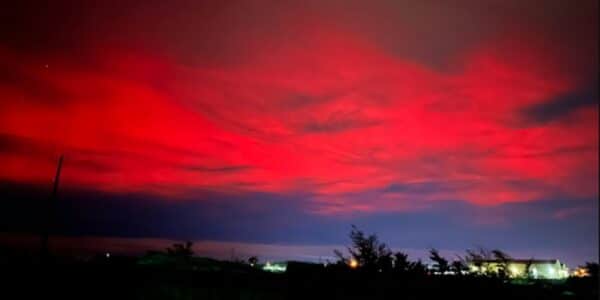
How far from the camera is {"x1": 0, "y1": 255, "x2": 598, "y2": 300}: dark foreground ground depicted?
28.0 ft

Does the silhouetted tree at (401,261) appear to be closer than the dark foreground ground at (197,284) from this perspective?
No

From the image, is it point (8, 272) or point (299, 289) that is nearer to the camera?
point (8, 272)

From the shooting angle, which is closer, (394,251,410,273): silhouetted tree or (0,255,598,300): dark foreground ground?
(0,255,598,300): dark foreground ground

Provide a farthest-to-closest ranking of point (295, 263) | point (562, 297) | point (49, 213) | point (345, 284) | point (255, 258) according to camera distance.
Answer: point (255, 258) < point (49, 213) < point (562, 297) < point (295, 263) < point (345, 284)

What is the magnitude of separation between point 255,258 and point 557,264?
36.6 meters

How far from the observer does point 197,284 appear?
363 inches

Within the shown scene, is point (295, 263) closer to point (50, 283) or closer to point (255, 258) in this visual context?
point (50, 283)

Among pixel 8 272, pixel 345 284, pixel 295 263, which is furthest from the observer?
pixel 295 263

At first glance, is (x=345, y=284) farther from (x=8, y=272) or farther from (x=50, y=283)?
(x=8, y=272)

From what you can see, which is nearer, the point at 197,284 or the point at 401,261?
the point at 197,284

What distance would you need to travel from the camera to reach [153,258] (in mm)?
12039

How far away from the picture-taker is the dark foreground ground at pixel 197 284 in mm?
8531

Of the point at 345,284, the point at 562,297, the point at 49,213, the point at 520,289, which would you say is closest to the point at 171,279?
the point at 345,284

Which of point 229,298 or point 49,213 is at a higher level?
point 49,213
